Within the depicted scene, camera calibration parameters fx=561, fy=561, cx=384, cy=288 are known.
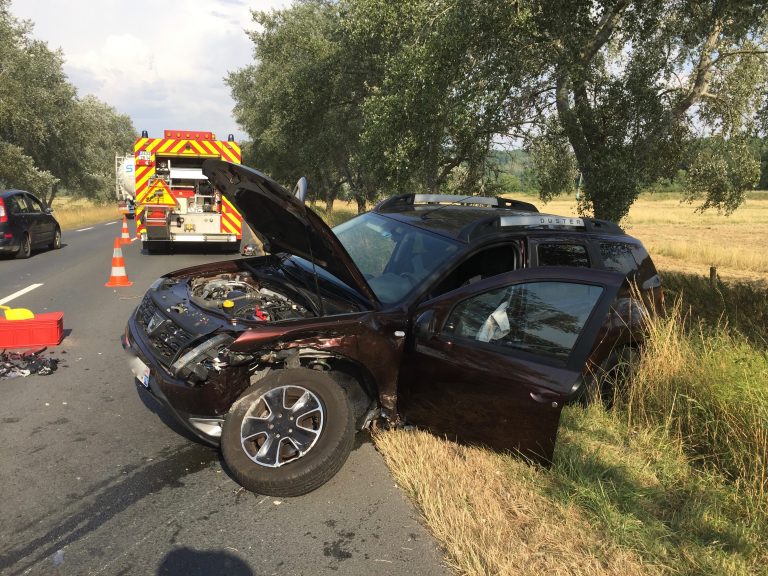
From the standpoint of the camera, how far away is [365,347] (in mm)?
3439

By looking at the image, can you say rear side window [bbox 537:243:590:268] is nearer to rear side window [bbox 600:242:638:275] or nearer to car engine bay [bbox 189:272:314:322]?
rear side window [bbox 600:242:638:275]

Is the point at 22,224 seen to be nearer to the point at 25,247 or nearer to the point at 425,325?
the point at 25,247

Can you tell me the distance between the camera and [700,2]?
7.11m

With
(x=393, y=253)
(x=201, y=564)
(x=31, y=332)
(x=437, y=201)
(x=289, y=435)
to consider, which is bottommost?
(x=201, y=564)

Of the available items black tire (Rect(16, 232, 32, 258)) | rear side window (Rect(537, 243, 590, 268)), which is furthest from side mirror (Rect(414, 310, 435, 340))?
black tire (Rect(16, 232, 32, 258))

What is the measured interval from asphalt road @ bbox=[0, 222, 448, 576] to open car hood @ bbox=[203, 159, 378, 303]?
1.26 metres

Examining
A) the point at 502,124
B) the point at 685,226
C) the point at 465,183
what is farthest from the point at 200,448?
the point at 685,226

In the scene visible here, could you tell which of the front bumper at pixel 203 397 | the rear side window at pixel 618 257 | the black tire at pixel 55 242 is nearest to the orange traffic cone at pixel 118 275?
the black tire at pixel 55 242

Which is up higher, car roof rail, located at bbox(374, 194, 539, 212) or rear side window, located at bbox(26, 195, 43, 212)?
car roof rail, located at bbox(374, 194, 539, 212)

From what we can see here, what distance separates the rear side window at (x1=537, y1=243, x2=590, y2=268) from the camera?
4316 mm

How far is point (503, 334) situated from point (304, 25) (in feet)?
72.0

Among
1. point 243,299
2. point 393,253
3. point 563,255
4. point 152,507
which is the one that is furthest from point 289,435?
point 563,255

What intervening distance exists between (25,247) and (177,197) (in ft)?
11.7

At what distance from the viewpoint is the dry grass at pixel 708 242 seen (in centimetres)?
1866
